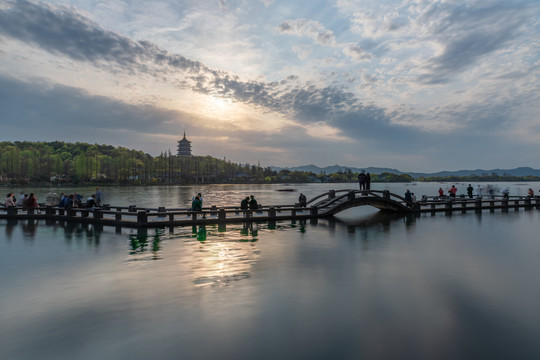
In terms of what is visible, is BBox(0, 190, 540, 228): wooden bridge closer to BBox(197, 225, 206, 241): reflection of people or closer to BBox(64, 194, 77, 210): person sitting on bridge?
BBox(64, 194, 77, 210): person sitting on bridge

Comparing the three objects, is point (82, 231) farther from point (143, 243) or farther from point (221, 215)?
point (221, 215)

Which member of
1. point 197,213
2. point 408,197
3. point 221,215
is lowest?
point 221,215

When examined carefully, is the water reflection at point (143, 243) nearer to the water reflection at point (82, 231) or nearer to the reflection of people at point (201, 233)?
the water reflection at point (82, 231)

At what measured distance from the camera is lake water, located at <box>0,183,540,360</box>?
6391 millimetres

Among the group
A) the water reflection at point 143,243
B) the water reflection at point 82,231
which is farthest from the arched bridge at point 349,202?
the water reflection at point 82,231

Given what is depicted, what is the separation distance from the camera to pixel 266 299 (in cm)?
881

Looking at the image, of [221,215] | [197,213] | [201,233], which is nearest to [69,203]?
[197,213]

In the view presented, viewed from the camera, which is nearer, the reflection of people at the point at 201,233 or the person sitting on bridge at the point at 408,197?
the reflection of people at the point at 201,233

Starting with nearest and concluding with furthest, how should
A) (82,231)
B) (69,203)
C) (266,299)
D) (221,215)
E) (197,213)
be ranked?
1. (266,299)
2. (82,231)
3. (197,213)
4. (221,215)
5. (69,203)

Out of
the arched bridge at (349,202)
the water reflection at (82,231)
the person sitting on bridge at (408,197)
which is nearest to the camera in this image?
the water reflection at (82,231)

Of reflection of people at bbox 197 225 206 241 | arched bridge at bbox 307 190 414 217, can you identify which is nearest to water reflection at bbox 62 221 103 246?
reflection of people at bbox 197 225 206 241

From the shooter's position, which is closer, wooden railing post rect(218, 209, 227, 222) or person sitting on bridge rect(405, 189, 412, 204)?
wooden railing post rect(218, 209, 227, 222)

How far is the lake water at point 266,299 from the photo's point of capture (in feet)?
21.0

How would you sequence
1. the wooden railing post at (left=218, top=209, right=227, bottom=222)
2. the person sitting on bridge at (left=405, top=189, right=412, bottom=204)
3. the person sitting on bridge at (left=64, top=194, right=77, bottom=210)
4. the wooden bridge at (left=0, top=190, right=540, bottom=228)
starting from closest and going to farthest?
the wooden bridge at (left=0, top=190, right=540, bottom=228), the wooden railing post at (left=218, top=209, right=227, bottom=222), the person sitting on bridge at (left=64, top=194, right=77, bottom=210), the person sitting on bridge at (left=405, top=189, right=412, bottom=204)
